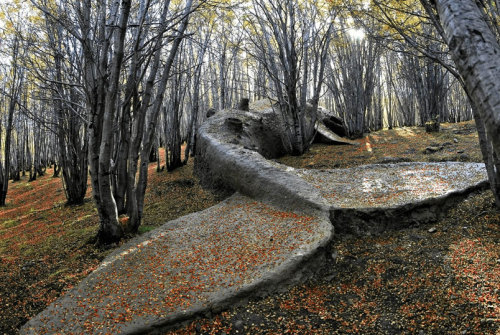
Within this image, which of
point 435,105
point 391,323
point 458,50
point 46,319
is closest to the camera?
point 458,50

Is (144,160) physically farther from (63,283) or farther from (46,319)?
(46,319)

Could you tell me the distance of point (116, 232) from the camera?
460 cm

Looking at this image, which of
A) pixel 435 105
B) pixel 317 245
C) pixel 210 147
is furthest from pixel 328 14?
pixel 317 245

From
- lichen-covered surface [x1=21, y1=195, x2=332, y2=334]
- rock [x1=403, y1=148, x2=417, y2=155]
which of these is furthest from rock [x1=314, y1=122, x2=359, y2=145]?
lichen-covered surface [x1=21, y1=195, x2=332, y2=334]

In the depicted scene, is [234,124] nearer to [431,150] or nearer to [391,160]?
[391,160]

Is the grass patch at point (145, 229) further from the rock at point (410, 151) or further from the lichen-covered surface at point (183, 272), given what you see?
the rock at point (410, 151)

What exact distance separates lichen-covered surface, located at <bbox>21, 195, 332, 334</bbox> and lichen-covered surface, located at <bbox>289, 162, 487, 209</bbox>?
1000 mm

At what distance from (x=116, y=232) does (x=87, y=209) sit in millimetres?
3421

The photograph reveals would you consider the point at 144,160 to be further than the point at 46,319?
Yes

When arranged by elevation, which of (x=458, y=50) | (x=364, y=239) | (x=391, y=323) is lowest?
(x=391, y=323)

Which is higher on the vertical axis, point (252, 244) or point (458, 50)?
point (458, 50)

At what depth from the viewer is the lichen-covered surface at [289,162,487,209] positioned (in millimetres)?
4695

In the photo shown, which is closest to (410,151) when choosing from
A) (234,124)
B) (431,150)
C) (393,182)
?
(431,150)

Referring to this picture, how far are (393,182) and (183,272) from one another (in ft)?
14.1
